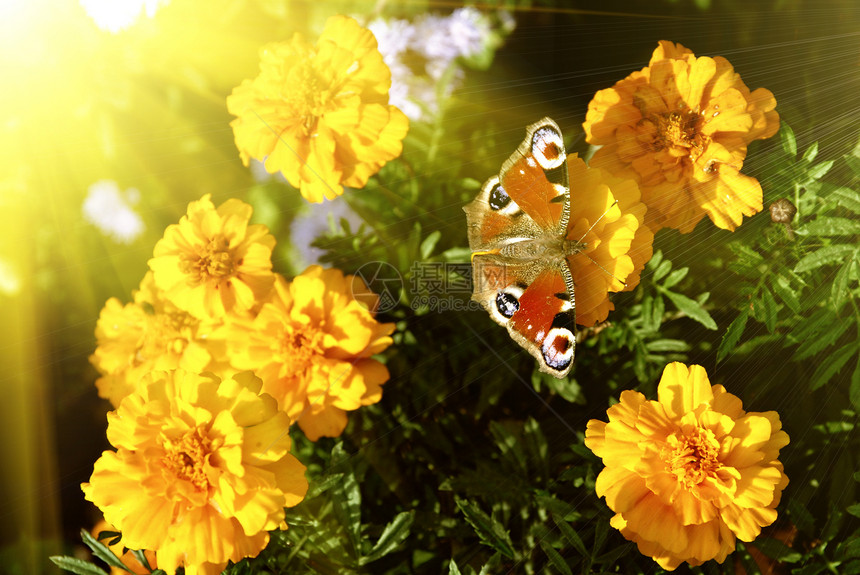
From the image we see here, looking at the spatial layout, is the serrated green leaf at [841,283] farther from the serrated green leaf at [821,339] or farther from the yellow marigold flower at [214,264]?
the yellow marigold flower at [214,264]

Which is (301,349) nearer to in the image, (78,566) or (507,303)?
(507,303)

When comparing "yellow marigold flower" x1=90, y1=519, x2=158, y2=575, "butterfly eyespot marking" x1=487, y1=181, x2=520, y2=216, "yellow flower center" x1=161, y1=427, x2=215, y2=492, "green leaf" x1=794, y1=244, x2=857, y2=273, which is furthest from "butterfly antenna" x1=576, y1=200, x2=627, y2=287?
"yellow marigold flower" x1=90, y1=519, x2=158, y2=575

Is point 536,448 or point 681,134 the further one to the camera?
point 536,448

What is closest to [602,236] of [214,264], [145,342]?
[214,264]

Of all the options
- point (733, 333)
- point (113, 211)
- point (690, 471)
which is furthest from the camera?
point (113, 211)

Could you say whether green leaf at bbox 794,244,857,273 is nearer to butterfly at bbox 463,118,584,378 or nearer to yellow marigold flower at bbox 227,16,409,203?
butterfly at bbox 463,118,584,378

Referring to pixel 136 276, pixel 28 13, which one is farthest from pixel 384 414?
pixel 28 13
